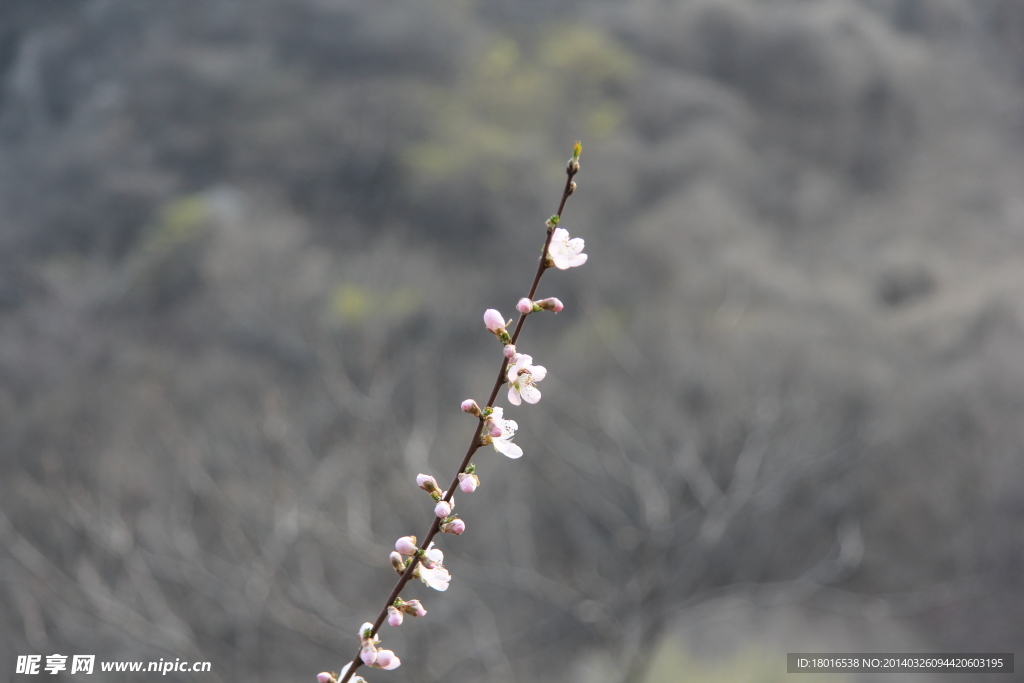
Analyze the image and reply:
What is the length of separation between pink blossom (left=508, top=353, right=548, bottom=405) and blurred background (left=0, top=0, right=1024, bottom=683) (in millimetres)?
1598

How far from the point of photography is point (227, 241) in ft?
7.57

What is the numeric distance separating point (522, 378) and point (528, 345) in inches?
66.0

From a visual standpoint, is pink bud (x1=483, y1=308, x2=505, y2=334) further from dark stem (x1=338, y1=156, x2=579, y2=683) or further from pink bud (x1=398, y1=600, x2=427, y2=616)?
pink bud (x1=398, y1=600, x2=427, y2=616)

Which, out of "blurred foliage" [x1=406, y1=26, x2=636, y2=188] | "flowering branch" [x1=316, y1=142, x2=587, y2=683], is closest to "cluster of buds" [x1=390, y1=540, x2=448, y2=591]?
"flowering branch" [x1=316, y1=142, x2=587, y2=683]

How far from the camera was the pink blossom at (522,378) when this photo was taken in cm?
32

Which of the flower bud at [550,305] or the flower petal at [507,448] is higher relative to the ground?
the flower bud at [550,305]

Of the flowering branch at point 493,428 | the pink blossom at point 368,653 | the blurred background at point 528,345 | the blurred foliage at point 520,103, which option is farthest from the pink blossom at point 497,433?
the blurred foliage at point 520,103

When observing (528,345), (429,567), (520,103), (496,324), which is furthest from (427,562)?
(520,103)

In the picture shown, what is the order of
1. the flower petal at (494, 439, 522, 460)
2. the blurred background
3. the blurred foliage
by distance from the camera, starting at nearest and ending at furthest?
the flower petal at (494, 439, 522, 460)
the blurred background
the blurred foliage

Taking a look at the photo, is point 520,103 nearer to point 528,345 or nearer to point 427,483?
point 528,345

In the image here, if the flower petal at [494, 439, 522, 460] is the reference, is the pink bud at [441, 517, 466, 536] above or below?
below

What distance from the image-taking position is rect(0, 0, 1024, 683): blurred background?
1.85 m

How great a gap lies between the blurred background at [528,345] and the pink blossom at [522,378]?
160cm

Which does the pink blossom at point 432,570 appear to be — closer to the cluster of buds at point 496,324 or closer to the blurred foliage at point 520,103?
the cluster of buds at point 496,324
